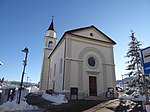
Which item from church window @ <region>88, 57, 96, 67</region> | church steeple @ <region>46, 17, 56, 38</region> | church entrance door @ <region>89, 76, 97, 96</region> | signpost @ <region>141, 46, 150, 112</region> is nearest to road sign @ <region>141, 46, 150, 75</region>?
signpost @ <region>141, 46, 150, 112</region>

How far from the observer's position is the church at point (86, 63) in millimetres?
16812

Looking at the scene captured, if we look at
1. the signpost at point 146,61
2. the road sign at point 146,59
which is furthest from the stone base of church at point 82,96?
the road sign at point 146,59

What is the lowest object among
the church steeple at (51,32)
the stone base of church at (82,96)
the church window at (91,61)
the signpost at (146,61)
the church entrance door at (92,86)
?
the stone base of church at (82,96)

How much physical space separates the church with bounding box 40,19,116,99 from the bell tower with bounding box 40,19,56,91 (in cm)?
951

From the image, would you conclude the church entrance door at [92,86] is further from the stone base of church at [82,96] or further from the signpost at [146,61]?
the signpost at [146,61]

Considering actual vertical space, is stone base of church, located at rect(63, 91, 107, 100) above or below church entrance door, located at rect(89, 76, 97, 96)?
below

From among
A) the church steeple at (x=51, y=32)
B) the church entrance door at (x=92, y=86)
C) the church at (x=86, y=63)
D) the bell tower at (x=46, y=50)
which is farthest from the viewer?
the church steeple at (x=51, y=32)

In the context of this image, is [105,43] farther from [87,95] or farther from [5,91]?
[5,91]

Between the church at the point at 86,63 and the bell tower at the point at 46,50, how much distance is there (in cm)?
951

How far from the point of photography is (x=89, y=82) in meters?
17.8

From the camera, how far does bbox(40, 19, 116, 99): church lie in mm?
16812

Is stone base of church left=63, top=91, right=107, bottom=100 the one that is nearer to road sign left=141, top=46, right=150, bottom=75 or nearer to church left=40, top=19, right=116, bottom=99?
church left=40, top=19, right=116, bottom=99

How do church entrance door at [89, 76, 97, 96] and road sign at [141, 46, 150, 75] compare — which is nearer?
road sign at [141, 46, 150, 75]

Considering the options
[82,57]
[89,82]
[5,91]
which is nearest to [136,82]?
[89,82]
